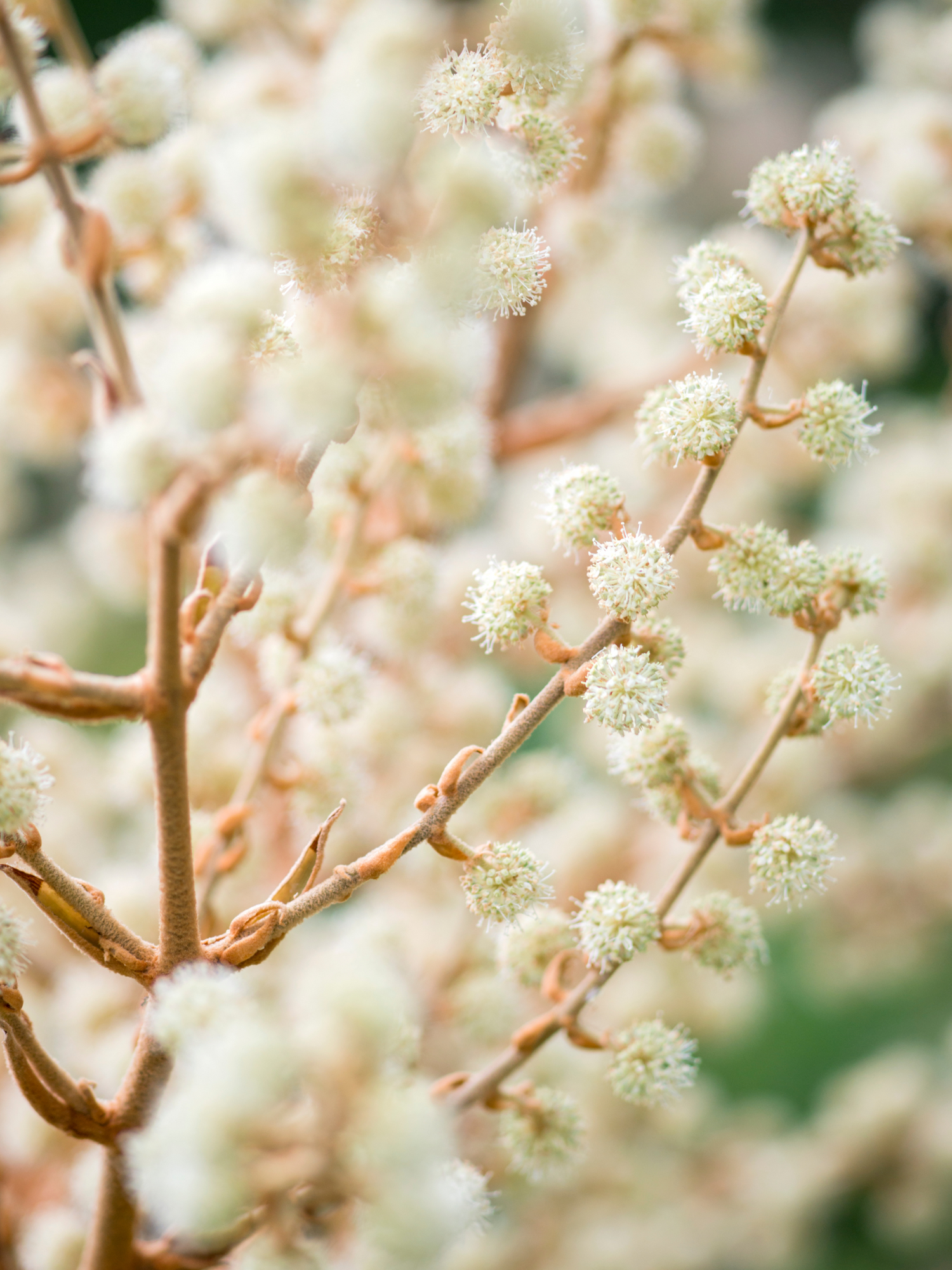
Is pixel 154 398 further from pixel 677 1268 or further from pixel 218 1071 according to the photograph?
pixel 677 1268

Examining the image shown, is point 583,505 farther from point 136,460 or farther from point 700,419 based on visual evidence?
point 136,460

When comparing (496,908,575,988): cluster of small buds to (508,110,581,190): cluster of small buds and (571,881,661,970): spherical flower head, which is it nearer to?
(571,881,661,970): spherical flower head

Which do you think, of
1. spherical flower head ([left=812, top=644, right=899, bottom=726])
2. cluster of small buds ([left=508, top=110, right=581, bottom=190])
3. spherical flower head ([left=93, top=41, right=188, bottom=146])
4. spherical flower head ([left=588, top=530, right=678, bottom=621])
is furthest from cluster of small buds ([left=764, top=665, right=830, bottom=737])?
spherical flower head ([left=93, top=41, right=188, bottom=146])

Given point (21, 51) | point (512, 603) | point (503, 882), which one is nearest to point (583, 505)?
point (512, 603)

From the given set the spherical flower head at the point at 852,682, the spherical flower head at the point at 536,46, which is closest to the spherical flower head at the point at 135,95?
the spherical flower head at the point at 536,46

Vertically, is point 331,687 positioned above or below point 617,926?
above

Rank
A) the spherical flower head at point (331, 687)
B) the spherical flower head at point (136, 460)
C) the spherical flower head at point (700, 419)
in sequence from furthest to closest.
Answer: the spherical flower head at point (331, 687) → the spherical flower head at point (700, 419) → the spherical flower head at point (136, 460)

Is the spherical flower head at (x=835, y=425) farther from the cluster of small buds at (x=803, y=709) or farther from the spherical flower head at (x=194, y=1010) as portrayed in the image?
the spherical flower head at (x=194, y=1010)
